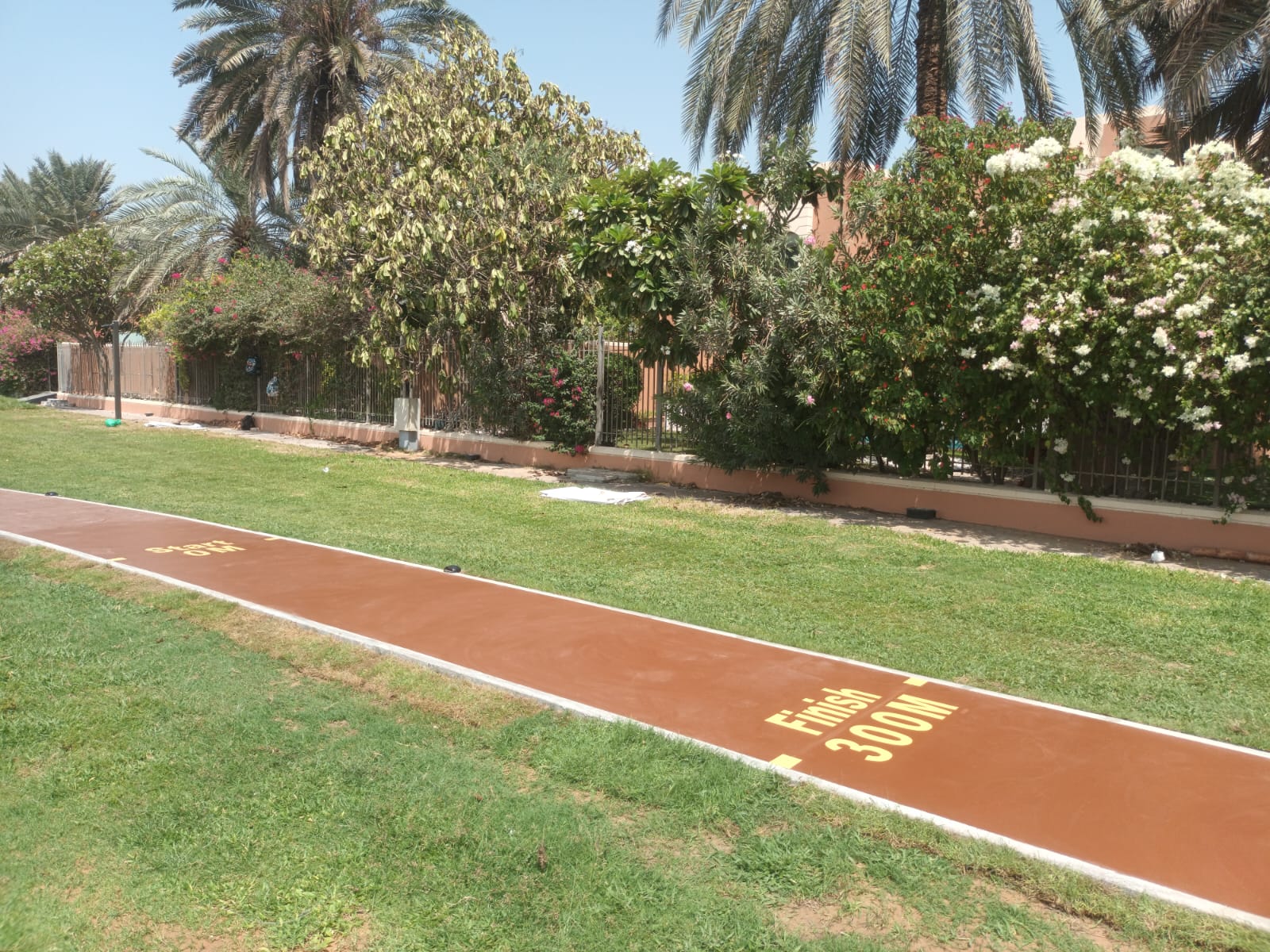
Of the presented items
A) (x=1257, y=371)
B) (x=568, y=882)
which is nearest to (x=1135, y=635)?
(x=1257, y=371)

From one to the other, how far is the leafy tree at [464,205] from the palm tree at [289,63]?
5621 mm

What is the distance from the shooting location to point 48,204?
3669 centimetres

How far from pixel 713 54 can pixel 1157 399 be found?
998 centimetres

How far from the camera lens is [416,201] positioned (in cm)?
1733

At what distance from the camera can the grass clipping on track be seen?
3584mm

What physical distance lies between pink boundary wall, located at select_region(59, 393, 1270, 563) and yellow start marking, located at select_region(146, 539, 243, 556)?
6985 mm

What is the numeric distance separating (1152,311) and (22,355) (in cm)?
3645

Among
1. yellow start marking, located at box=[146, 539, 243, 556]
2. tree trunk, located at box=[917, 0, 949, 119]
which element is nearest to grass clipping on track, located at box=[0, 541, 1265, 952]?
yellow start marking, located at box=[146, 539, 243, 556]

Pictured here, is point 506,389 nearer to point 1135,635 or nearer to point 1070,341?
point 1070,341

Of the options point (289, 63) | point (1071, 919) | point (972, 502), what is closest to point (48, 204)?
point (289, 63)

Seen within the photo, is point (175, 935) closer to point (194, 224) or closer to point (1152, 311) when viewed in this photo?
point (1152, 311)

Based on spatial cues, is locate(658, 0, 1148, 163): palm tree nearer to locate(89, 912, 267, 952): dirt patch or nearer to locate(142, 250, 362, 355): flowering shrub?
locate(142, 250, 362, 355): flowering shrub

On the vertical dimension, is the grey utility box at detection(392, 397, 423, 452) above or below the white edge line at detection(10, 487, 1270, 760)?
above

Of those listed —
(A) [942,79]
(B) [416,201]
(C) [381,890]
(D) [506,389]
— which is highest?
(A) [942,79]
